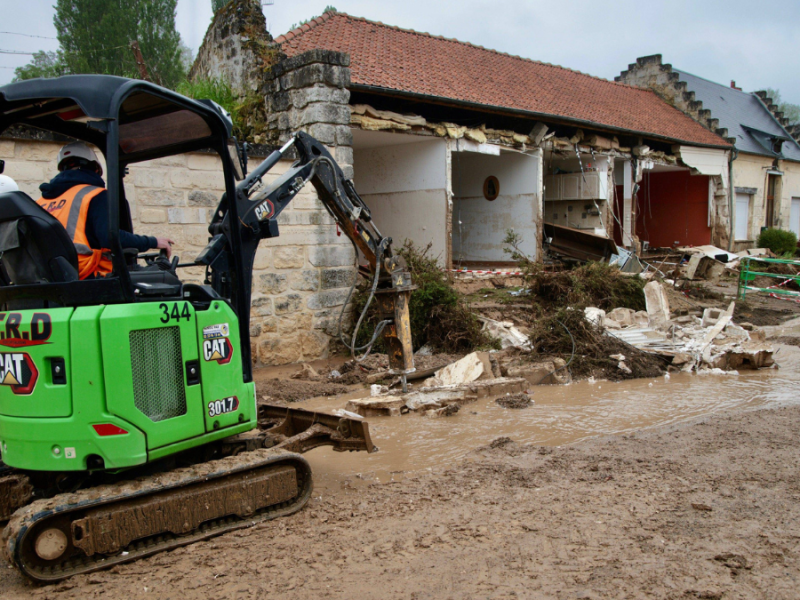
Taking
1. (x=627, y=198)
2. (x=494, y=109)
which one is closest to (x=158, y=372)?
(x=494, y=109)

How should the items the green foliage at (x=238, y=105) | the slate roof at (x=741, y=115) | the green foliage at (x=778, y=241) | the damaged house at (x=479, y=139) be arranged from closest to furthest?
the green foliage at (x=238, y=105) < the damaged house at (x=479, y=139) < the green foliage at (x=778, y=241) < the slate roof at (x=741, y=115)

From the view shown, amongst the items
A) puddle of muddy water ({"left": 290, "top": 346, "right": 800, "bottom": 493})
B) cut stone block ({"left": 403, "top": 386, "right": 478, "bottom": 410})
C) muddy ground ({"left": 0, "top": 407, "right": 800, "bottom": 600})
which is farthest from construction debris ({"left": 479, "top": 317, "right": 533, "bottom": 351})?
muddy ground ({"left": 0, "top": 407, "right": 800, "bottom": 600})

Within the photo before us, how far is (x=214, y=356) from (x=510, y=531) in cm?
211

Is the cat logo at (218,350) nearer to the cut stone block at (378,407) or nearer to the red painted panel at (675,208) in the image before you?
the cut stone block at (378,407)

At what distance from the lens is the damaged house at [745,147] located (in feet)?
81.8

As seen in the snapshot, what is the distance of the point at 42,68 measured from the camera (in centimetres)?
4234

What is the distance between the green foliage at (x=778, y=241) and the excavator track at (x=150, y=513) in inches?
1022

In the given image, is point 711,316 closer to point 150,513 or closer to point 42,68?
point 150,513

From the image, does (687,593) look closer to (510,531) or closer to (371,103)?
(510,531)

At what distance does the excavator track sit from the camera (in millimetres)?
3312

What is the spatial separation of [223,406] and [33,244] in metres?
1.45

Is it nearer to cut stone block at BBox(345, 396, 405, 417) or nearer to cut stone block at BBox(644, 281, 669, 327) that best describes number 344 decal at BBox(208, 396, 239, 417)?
cut stone block at BBox(345, 396, 405, 417)

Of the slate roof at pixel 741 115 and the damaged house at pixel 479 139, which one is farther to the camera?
the slate roof at pixel 741 115

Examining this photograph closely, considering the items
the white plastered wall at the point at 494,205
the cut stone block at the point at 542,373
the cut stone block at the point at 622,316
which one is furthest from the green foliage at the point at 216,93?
the cut stone block at the point at 622,316
